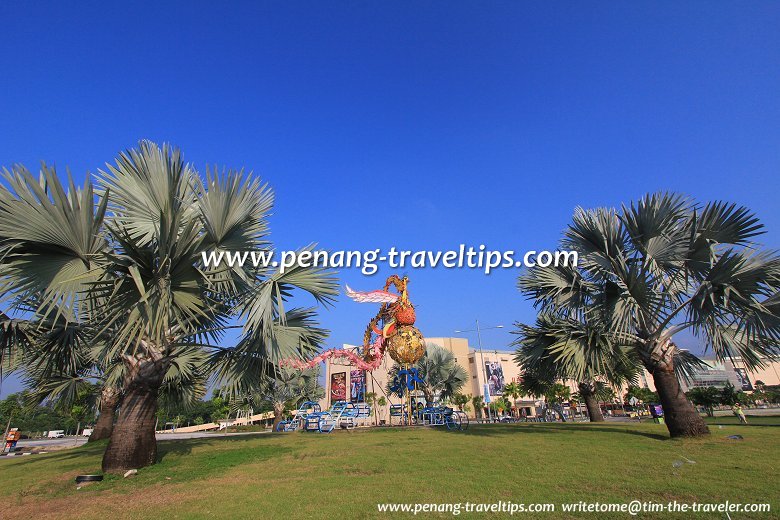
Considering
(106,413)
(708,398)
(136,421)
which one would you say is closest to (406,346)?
(136,421)

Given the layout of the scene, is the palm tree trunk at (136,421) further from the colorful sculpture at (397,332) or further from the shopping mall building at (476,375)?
the shopping mall building at (476,375)

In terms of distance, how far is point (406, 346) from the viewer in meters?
22.1

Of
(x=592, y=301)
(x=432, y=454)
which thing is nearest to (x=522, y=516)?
(x=432, y=454)

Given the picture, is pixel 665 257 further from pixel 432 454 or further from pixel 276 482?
pixel 276 482

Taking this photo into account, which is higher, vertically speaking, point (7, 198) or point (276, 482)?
point (7, 198)

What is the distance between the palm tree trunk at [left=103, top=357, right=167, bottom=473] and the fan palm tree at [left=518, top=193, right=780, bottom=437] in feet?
38.9

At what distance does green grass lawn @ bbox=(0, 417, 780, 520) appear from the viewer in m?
5.56

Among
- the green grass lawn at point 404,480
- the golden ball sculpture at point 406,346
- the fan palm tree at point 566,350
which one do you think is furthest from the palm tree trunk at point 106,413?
the fan palm tree at point 566,350

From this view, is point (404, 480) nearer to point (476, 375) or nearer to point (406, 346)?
point (406, 346)

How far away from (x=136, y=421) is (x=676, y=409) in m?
15.0

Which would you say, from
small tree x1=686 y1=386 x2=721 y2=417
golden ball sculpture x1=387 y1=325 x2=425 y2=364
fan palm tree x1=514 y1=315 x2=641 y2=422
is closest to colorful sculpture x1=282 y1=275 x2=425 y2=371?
golden ball sculpture x1=387 y1=325 x2=425 y2=364

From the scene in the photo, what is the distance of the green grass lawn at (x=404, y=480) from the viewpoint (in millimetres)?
5562

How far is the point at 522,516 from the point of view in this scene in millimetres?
4777

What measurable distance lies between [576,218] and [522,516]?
10266 millimetres
